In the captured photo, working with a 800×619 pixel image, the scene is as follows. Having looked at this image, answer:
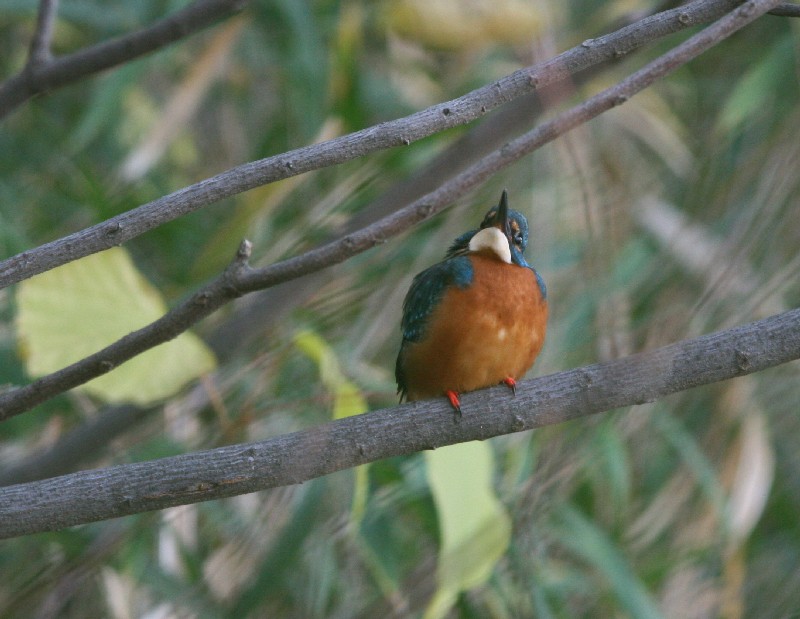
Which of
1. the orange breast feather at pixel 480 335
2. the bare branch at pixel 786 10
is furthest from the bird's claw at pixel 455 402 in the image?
the bare branch at pixel 786 10

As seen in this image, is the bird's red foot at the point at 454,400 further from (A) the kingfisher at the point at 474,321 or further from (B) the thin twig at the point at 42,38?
(B) the thin twig at the point at 42,38

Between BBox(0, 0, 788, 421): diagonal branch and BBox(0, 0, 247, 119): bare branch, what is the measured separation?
0.79 m

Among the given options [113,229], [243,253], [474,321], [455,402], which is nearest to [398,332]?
[474,321]

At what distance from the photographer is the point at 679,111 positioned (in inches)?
213

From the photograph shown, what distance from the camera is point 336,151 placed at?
Answer: 5.83ft

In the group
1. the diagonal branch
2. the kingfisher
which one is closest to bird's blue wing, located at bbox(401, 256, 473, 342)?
the kingfisher

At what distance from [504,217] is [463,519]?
779 millimetres

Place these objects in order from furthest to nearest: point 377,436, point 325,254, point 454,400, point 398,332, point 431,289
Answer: point 398,332 → point 431,289 → point 454,400 → point 325,254 → point 377,436

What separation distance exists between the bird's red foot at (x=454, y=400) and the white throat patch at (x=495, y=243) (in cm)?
51

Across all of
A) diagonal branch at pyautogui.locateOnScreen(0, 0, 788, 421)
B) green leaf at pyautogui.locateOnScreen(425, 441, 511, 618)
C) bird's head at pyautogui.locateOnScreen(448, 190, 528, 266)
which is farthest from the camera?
bird's head at pyautogui.locateOnScreen(448, 190, 528, 266)

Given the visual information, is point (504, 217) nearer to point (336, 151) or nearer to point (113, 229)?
point (336, 151)

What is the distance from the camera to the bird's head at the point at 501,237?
2795 mm

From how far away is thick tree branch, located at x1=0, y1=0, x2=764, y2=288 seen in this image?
1716 mm

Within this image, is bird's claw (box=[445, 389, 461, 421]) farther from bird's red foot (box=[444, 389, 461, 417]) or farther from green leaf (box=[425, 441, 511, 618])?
green leaf (box=[425, 441, 511, 618])
